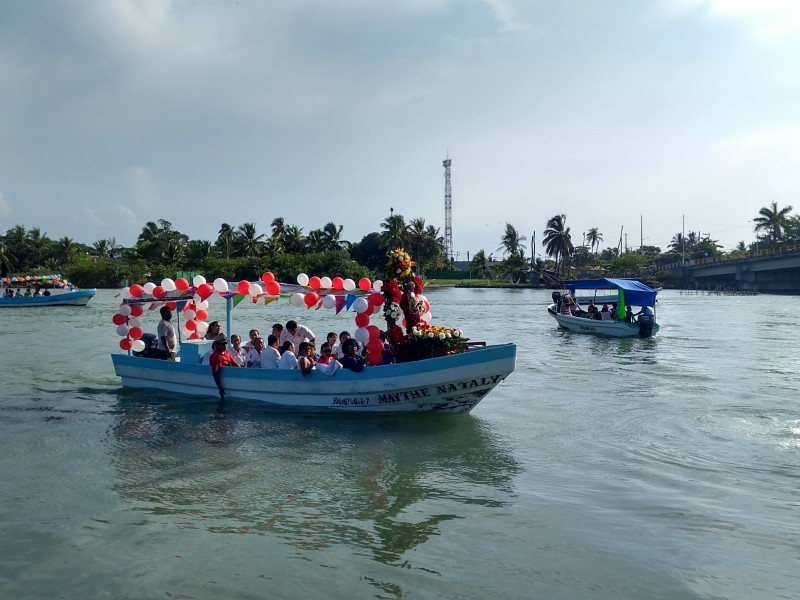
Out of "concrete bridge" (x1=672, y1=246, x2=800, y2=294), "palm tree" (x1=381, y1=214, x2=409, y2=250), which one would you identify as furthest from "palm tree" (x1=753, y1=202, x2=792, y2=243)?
"palm tree" (x1=381, y1=214, x2=409, y2=250)

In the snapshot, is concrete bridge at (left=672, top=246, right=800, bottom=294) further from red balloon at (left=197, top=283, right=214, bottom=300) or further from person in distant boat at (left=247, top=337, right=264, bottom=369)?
red balloon at (left=197, top=283, right=214, bottom=300)

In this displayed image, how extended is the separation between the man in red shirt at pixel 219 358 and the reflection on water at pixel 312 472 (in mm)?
602

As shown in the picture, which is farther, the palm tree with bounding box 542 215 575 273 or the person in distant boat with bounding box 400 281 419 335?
the palm tree with bounding box 542 215 575 273

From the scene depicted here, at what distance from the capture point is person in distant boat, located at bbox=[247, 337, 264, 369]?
1495 cm

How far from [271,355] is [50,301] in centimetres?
4855

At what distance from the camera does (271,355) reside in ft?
47.4

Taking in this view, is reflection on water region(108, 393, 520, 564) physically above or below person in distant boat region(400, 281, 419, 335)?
below

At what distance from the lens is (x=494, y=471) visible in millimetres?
10438

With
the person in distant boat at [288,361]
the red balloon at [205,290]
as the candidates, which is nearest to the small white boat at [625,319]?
the person in distant boat at [288,361]

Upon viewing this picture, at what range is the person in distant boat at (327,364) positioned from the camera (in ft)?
44.8

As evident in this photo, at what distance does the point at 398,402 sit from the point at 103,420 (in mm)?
6376

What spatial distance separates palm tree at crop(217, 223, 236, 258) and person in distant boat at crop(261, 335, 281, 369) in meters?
91.4

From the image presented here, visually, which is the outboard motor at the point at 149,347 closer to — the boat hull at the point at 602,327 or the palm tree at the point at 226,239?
the boat hull at the point at 602,327

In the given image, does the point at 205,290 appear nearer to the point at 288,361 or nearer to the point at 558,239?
the point at 288,361
